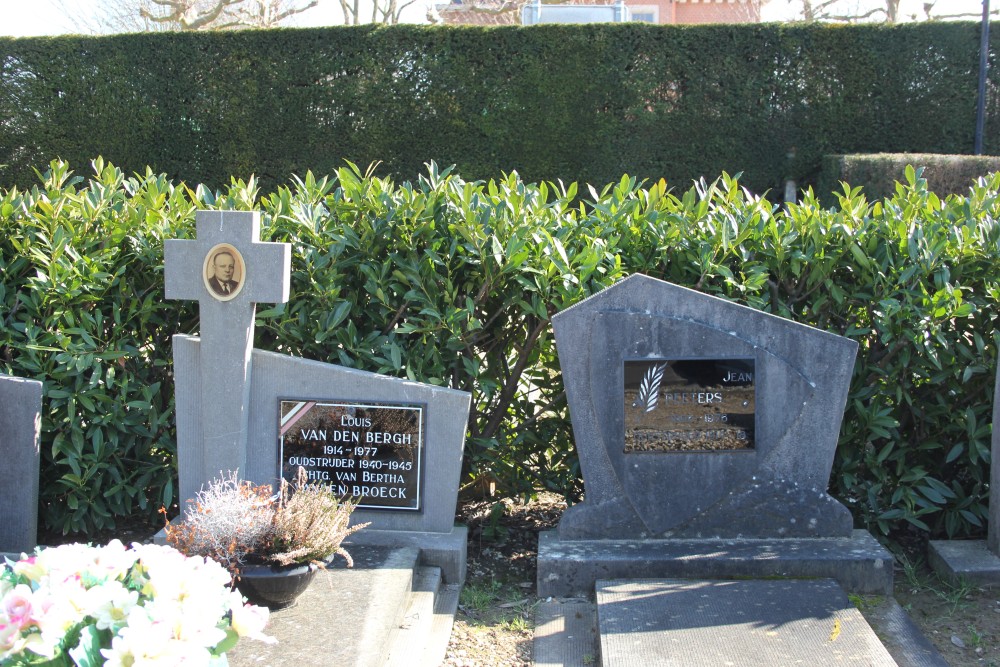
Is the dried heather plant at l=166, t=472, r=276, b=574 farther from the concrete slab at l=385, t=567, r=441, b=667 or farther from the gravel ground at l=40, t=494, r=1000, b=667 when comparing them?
the gravel ground at l=40, t=494, r=1000, b=667

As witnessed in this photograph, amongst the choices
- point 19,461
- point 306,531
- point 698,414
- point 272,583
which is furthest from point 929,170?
point 19,461

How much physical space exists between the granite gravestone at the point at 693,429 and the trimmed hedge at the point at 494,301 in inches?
10.5

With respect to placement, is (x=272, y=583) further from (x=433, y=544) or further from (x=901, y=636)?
(x=901, y=636)

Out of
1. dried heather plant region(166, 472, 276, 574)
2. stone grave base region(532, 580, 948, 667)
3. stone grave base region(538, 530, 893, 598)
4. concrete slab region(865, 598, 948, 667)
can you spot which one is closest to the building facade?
stone grave base region(538, 530, 893, 598)

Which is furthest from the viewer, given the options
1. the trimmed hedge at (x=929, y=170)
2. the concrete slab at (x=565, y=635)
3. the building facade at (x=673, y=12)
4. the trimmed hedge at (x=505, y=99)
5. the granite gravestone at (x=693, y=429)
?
the building facade at (x=673, y=12)

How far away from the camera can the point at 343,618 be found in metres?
3.19

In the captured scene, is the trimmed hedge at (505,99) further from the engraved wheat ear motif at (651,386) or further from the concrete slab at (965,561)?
the concrete slab at (965,561)

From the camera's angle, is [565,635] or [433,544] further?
Result: [433,544]

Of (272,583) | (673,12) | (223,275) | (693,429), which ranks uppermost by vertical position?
(673,12)

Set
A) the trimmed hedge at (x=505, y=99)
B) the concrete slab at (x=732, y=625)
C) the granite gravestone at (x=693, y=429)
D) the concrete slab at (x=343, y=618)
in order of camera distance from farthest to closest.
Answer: the trimmed hedge at (x=505, y=99)
the granite gravestone at (x=693, y=429)
the concrete slab at (x=732, y=625)
the concrete slab at (x=343, y=618)

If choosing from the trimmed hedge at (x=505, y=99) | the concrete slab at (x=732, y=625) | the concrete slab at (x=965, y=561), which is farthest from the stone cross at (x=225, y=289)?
the trimmed hedge at (x=505, y=99)

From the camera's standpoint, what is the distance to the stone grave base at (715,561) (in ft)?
12.3

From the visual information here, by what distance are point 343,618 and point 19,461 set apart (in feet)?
5.78

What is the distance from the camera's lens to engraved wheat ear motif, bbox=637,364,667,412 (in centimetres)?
390
